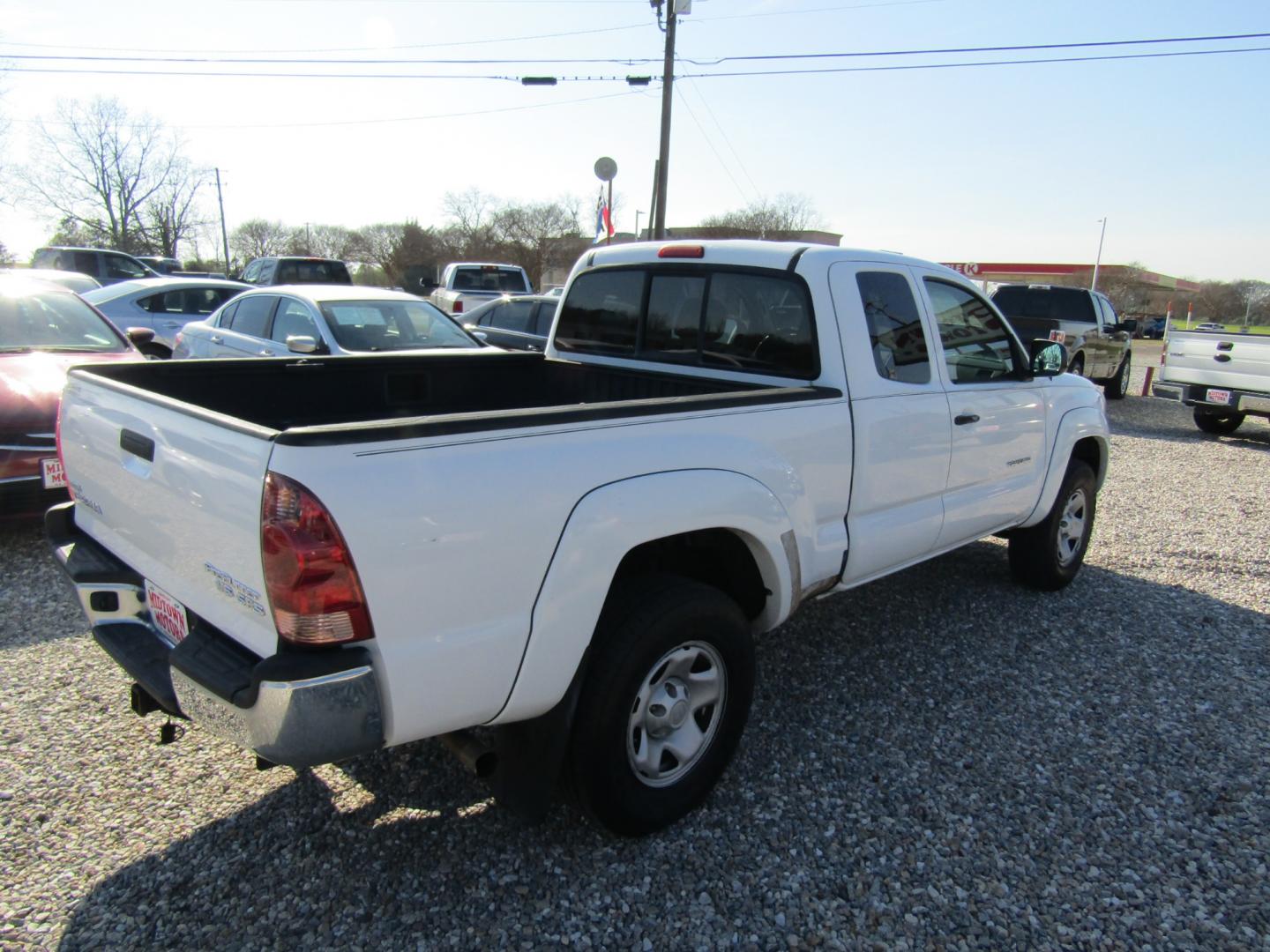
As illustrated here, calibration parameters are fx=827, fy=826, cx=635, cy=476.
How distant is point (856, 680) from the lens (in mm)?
3977

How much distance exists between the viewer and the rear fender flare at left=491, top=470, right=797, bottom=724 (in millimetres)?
2273

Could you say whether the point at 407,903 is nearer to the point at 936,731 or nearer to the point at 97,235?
the point at 936,731

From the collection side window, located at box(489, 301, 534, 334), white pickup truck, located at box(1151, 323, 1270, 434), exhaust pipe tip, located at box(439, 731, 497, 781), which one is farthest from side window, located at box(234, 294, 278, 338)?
white pickup truck, located at box(1151, 323, 1270, 434)

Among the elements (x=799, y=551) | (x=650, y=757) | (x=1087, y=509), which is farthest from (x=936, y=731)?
(x=1087, y=509)

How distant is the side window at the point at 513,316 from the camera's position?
36.7ft

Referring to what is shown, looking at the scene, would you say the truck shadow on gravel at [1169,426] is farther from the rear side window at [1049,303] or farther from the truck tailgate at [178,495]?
the truck tailgate at [178,495]

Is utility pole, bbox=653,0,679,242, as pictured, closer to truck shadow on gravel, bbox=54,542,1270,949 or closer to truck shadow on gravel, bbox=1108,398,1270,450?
truck shadow on gravel, bbox=1108,398,1270,450

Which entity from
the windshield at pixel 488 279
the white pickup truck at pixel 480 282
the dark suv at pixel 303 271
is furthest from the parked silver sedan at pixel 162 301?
the dark suv at pixel 303 271

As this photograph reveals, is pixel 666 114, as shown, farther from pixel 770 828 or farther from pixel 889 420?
pixel 770 828

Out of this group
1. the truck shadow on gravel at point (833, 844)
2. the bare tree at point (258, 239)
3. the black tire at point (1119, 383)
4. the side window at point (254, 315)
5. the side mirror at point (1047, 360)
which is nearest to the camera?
the truck shadow on gravel at point (833, 844)

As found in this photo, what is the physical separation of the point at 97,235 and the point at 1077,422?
6287cm

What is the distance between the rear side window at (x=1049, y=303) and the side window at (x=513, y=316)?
8796 millimetres

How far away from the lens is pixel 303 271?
18.6 m

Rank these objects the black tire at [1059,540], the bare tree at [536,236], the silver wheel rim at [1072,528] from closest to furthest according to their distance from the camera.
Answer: the black tire at [1059,540]
the silver wheel rim at [1072,528]
the bare tree at [536,236]
